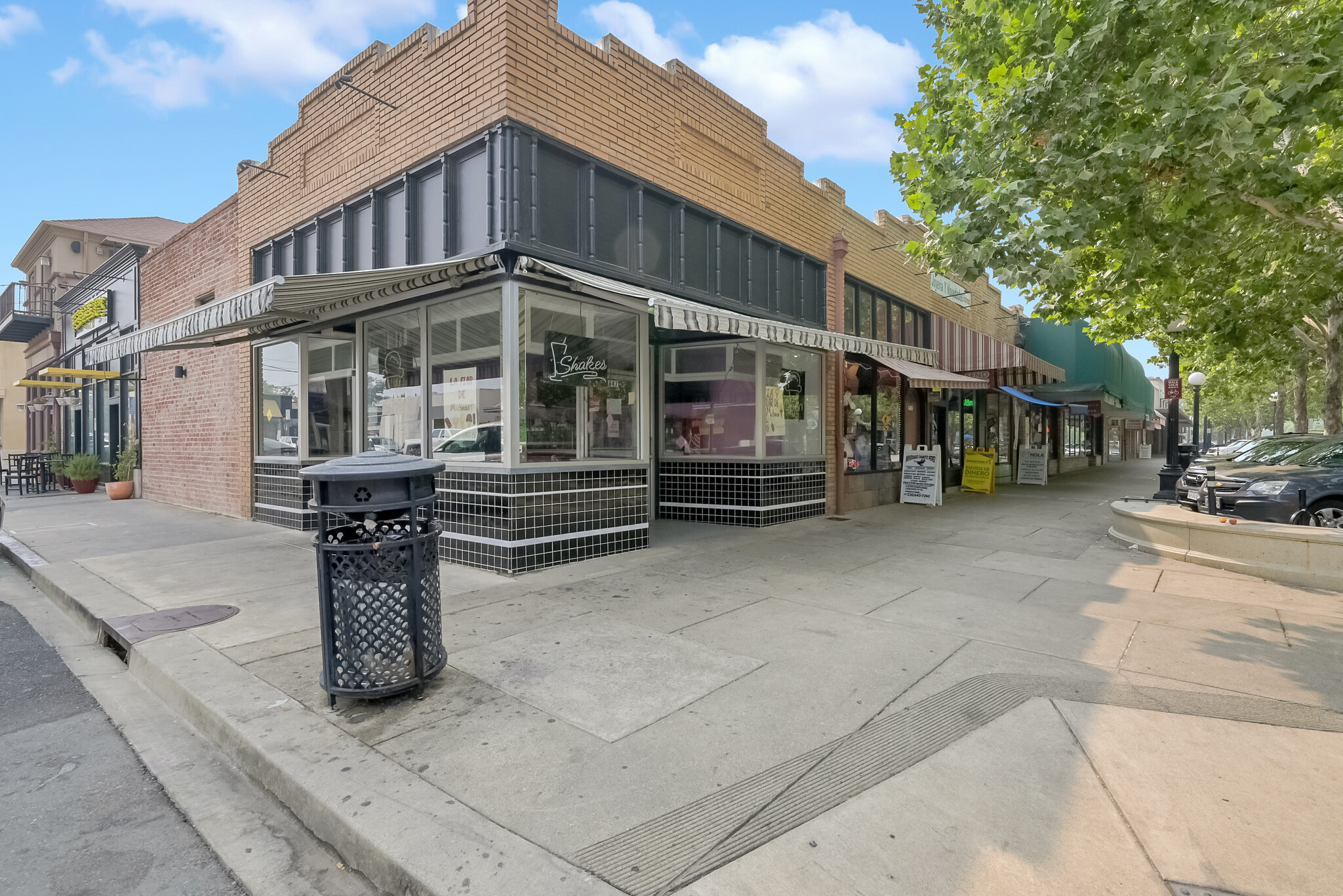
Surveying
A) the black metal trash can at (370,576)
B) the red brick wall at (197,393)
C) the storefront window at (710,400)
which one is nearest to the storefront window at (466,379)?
the black metal trash can at (370,576)

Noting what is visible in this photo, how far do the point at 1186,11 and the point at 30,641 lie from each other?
10.4m

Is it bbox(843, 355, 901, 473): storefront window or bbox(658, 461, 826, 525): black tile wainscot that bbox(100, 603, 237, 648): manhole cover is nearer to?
bbox(658, 461, 826, 525): black tile wainscot

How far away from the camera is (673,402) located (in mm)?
10617

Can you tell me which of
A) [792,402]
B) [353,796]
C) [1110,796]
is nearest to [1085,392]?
[792,402]

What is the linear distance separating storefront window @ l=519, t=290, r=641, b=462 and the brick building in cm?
3

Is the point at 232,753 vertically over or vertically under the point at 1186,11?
under

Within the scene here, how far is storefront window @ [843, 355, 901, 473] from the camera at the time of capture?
1223cm

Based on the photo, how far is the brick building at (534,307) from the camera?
6652mm

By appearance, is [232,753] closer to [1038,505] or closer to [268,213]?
[268,213]

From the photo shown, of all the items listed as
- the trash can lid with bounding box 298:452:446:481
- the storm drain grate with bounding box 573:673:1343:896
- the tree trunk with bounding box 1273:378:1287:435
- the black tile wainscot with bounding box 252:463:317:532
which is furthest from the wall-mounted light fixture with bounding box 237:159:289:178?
the tree trunk with bounding box 1273:378:1287:435

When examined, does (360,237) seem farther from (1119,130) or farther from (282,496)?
(1119,130)

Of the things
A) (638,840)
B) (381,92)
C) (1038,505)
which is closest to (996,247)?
(638,840)

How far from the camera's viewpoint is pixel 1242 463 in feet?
35.2

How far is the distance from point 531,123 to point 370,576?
5.03 metres
